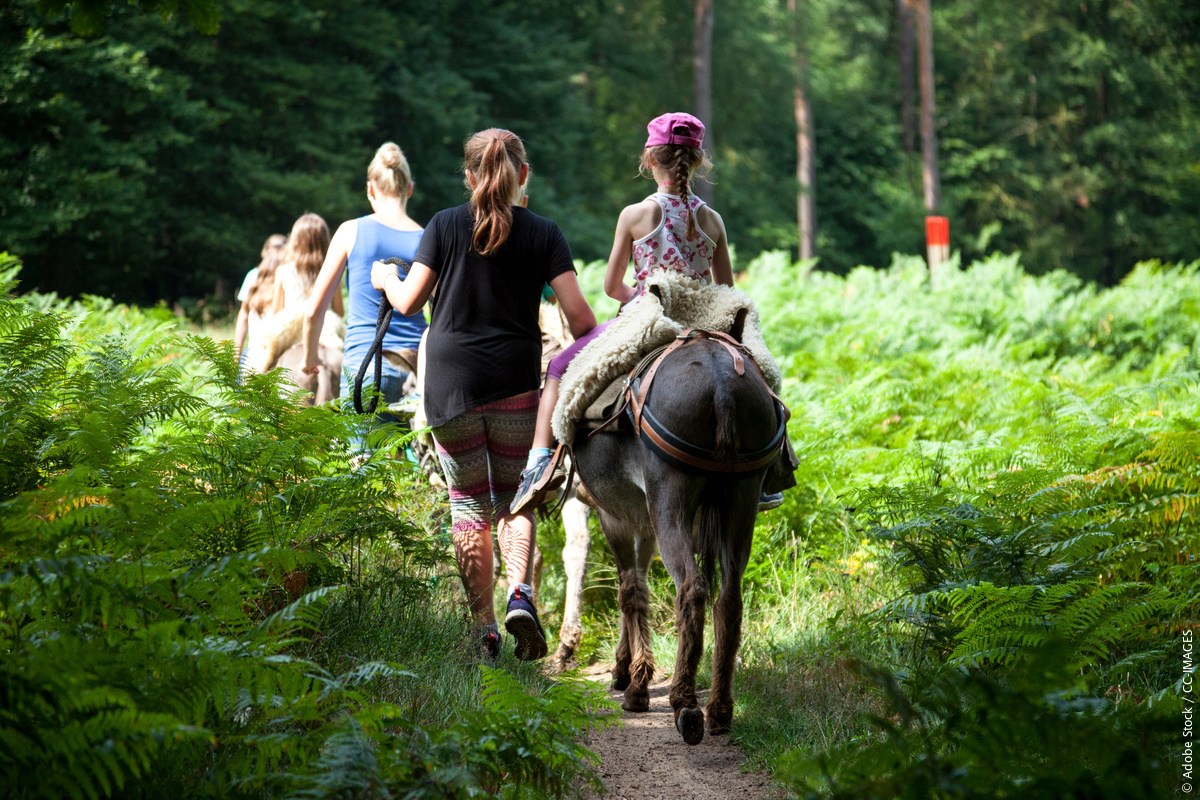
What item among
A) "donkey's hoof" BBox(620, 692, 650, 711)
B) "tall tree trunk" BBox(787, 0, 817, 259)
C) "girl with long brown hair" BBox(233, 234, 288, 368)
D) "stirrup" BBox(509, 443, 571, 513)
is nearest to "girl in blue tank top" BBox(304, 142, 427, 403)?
"stirrup" BBox(509, 443, 571, 513)

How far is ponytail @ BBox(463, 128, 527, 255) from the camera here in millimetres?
4562

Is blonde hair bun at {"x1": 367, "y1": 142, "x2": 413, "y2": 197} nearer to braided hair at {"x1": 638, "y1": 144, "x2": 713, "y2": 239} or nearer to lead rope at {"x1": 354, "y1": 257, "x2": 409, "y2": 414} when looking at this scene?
lead rope at {"x1": 354, "y1": 257, "x2": 409, "y2": 414}

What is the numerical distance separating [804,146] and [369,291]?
31.3 metres

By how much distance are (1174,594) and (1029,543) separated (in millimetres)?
644

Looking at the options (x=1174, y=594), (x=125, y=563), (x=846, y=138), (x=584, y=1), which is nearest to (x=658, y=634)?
(x=1174, y=594)

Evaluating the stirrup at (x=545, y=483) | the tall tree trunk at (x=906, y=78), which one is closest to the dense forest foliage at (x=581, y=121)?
the tall tree trunk at (x=906, y=78)

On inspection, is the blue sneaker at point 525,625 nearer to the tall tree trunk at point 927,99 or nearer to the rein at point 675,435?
the rein at point 675,435

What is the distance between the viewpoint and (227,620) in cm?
314

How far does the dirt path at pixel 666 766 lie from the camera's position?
12.4 ft

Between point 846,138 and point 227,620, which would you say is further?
point 846,138

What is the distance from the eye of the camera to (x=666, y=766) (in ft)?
13.3

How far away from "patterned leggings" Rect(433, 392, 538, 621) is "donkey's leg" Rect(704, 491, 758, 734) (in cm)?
113

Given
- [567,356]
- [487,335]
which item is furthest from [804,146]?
[487,335]

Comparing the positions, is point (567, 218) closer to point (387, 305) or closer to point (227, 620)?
point (387, 305)
